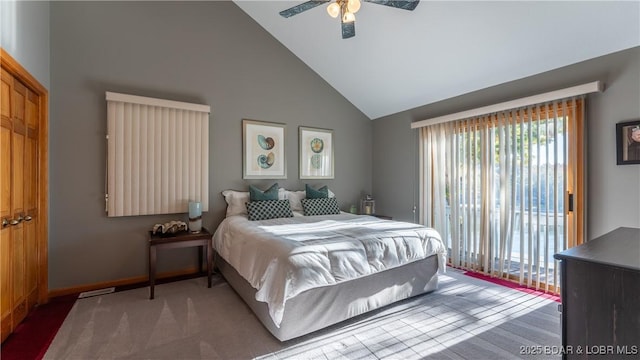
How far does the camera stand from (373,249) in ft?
8.25

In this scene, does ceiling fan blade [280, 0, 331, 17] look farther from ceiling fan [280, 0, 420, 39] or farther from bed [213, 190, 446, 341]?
bed [213, 190, 446, 341]

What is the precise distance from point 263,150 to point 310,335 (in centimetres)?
281

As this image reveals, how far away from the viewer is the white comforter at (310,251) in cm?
207

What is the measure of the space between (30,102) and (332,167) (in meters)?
3.88

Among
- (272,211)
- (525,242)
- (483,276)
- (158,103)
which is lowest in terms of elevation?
(483,276)

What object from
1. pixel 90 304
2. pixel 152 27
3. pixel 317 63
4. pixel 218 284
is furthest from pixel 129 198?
pixel 317 63

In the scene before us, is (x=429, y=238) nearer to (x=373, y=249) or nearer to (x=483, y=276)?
(x=373, y=249)

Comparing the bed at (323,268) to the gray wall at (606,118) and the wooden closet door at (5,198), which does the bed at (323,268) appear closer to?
the gray wall at (606,118)

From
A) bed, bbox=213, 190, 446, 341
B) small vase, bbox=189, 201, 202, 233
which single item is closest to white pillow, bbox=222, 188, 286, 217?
small vase, bbox=189, 201, 202, 233

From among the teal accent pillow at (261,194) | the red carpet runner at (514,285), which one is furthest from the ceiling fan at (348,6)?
the red carpet runner at (514,285)

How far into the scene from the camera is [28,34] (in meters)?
2.49

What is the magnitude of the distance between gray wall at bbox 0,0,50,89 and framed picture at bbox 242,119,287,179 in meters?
2.18

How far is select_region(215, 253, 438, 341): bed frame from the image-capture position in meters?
2.14

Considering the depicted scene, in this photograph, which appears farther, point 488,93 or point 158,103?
point 488,93
